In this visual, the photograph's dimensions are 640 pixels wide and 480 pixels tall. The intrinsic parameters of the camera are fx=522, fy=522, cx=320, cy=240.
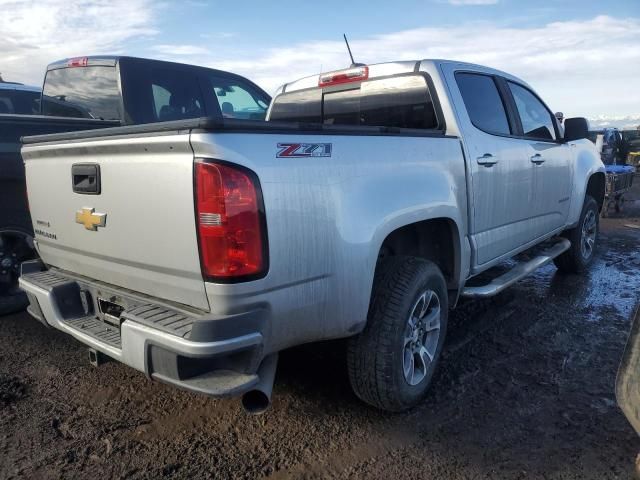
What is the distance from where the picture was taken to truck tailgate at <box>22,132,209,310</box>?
2139 mm

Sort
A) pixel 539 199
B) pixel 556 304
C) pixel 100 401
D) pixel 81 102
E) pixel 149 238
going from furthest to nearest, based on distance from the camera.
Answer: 1. pixel 81 102
2. pixel 556 304
3. pixel 539 199
4. pixel 100 401
5. pixel 149 238

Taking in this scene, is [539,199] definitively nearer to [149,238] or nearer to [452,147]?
[452,147]

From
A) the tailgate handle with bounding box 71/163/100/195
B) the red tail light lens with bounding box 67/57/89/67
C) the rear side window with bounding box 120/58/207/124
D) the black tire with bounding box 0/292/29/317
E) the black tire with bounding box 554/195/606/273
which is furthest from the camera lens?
the black tire with bounding box 554/195/606/273

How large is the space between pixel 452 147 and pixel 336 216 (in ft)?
4.21

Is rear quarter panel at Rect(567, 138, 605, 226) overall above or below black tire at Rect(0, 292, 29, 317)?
above

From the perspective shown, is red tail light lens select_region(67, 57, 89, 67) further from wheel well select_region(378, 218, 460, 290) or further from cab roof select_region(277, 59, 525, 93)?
wheel well select_region(378, 218, 460, 290)

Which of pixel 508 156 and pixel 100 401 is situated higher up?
pixel 508 156

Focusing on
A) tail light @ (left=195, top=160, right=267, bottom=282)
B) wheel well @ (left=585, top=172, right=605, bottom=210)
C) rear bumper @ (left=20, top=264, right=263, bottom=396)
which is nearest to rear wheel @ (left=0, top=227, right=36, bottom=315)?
rear bumper @ (left=20, top=264, right=263, bottom=396)

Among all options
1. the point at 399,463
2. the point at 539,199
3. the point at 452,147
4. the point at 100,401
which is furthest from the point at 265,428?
the point at 539,199

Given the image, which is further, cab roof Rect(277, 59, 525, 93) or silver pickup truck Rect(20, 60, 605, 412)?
cab roof Rect(277, 59, 525, 93)

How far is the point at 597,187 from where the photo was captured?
6.26m

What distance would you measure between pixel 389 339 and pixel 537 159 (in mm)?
2529

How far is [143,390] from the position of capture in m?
3.24

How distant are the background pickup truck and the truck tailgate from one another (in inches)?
56.7
